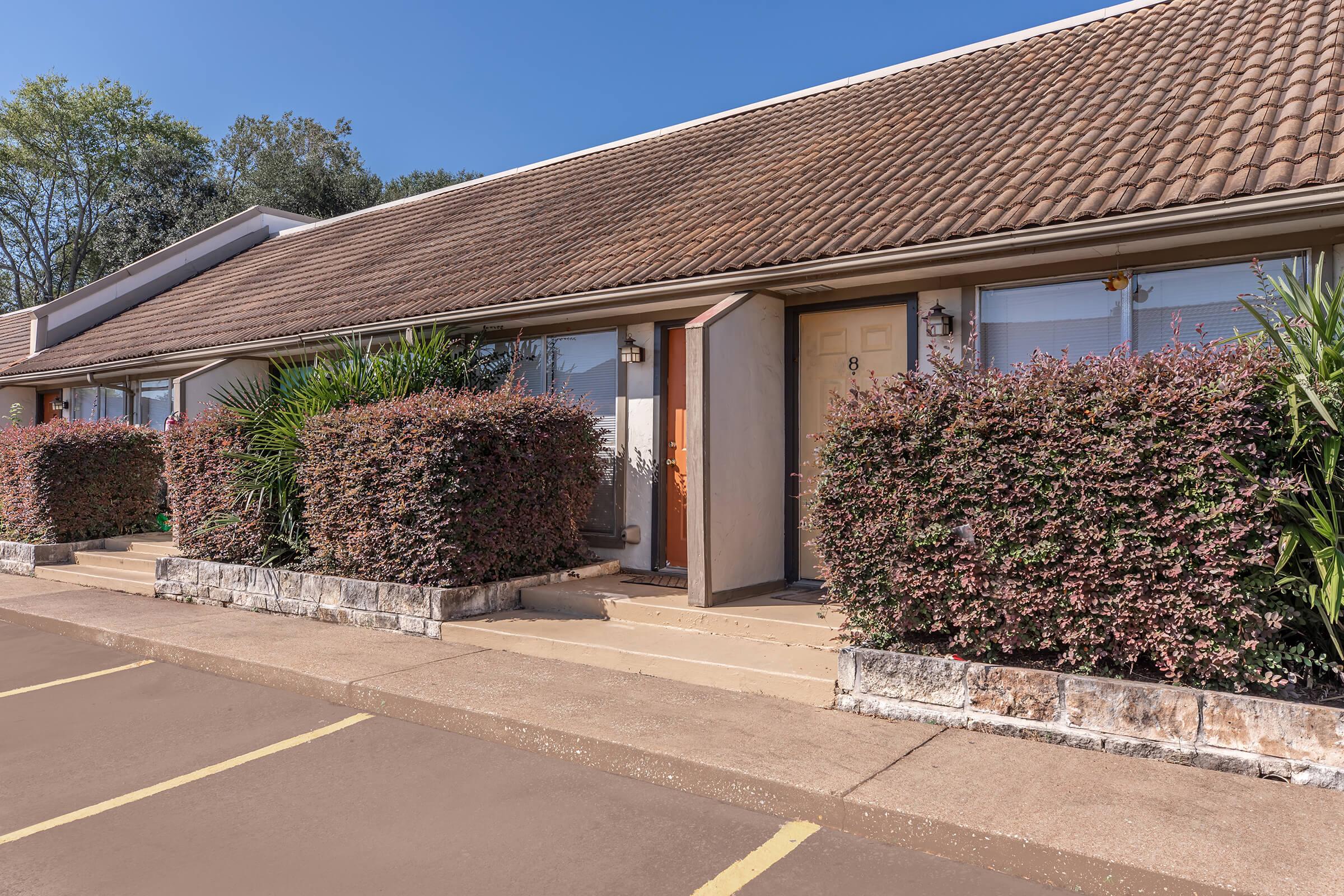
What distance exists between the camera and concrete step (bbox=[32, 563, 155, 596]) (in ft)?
36.2

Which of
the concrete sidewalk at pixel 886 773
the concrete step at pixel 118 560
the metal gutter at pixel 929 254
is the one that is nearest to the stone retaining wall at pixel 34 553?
the concrete step at pixel 118 560

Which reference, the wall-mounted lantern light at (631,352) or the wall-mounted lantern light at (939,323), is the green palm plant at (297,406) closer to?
the wall-mounted lantern light at (631,352)

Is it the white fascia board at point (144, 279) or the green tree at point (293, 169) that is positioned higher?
the green tree at point (293, 169)

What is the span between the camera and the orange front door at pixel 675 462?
955cm

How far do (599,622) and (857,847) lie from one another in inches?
163

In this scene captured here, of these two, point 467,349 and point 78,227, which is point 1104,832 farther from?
point 78,227

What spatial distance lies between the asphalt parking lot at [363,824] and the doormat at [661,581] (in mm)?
3509

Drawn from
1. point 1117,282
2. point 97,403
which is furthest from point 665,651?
point 97,403

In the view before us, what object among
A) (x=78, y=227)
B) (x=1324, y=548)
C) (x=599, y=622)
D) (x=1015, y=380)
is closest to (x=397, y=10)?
(x=599, y=622)

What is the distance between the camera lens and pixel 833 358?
8695 millimetres

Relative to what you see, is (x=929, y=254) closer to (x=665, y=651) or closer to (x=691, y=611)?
(x=691, y=611)

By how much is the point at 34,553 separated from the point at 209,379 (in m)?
3.35

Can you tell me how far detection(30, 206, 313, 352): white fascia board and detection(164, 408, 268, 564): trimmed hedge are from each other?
10.9m

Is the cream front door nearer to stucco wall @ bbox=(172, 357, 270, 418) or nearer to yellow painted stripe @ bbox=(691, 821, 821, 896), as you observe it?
yellow painted stripe @ bbox=(691, 821, 821, 896)
